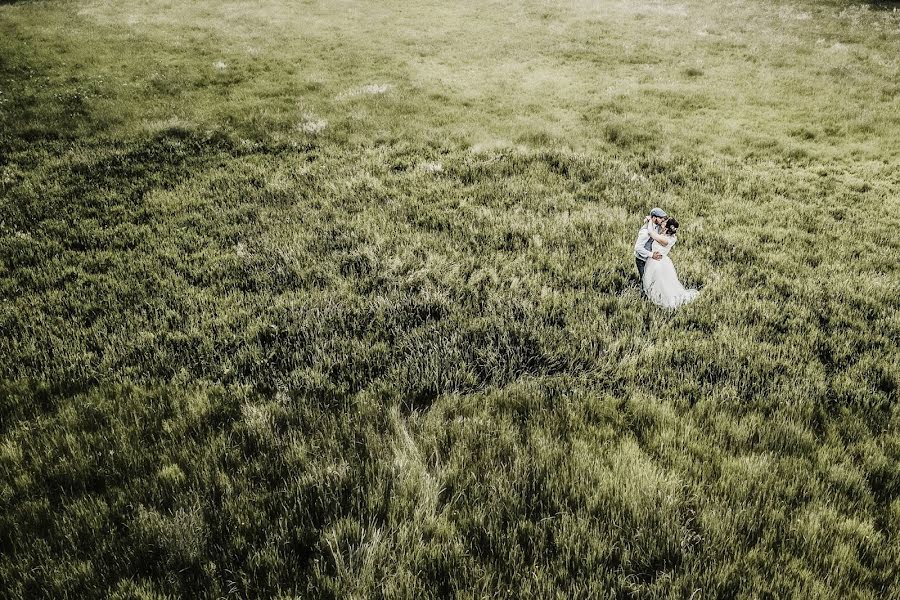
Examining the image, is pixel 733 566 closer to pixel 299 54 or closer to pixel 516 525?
pixel 516 525

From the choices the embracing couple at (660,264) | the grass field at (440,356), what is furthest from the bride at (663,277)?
the grass field at (440,356)

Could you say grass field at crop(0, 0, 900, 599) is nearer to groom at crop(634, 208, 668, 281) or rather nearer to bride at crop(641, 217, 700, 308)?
bride at crop(641, 217, 700, 308)

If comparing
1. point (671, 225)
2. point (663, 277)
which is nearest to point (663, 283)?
point (663, 277)

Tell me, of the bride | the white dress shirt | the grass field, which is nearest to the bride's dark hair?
the bride

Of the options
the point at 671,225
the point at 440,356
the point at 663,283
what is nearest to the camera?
the point at 440,356

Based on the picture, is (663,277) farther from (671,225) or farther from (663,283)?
(671,225)

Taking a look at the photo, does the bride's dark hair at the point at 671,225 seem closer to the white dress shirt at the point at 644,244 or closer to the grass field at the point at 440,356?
the white dress shirt at the point at 644,244

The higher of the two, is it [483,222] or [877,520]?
[483,222]

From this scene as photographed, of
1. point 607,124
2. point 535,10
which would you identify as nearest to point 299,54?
point 607,124
